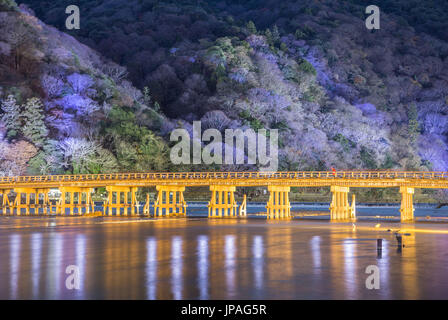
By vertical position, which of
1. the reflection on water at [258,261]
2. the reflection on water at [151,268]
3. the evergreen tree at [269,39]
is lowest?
the reflection on water at [258,261]

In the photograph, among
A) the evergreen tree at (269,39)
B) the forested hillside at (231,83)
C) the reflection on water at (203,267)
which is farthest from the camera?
the evergreen tree at (269,39)

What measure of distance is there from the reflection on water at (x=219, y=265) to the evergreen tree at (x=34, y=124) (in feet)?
133

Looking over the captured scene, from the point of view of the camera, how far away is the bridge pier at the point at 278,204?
171 feet

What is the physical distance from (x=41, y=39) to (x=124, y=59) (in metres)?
A: 28.1

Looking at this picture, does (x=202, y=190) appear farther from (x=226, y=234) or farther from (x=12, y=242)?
(x=12, y=242)

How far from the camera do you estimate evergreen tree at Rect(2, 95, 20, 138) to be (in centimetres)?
7458

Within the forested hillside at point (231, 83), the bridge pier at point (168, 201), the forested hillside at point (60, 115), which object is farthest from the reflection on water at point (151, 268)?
the forested hillside at point (231, 83)

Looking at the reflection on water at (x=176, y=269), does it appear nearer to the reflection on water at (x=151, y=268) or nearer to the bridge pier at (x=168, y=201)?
the reflection on water at (x=151, y=268)

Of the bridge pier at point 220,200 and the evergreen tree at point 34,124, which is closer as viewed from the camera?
the bridge pier at point 220,200

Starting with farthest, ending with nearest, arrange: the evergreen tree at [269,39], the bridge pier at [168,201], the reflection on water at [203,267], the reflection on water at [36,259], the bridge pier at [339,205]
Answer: the evergreen tree at [269,39]
the bridge pier at [168,201]
the bridge pier at [339,205]
the reflection on water at [36,259]
the reflection on water at [203,267]

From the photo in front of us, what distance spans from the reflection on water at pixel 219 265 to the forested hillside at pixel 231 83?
44165 millimetres

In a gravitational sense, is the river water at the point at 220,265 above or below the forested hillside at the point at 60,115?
below

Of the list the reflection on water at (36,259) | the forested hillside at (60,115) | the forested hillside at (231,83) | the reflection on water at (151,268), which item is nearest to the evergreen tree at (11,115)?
the forested hillside at (60,115)
